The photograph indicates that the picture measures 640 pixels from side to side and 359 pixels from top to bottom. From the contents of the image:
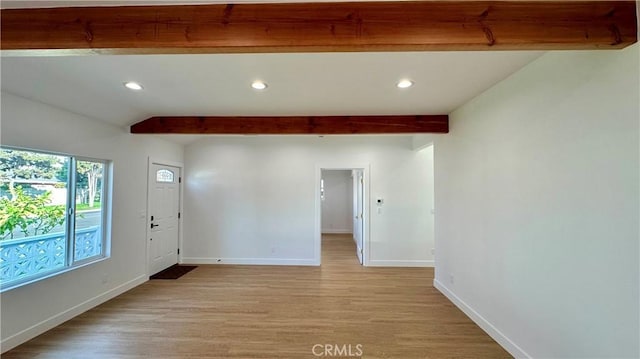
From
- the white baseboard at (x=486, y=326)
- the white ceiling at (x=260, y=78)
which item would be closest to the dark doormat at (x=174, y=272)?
the white ceiling at (x=260, y=78)

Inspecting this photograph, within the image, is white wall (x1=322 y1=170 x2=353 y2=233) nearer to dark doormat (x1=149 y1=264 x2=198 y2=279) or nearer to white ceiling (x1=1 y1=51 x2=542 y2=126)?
dark doormat (x1=149 y1=264 x2=198 y2=279)

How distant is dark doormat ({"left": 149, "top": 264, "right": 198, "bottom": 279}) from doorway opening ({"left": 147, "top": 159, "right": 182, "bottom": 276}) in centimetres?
8

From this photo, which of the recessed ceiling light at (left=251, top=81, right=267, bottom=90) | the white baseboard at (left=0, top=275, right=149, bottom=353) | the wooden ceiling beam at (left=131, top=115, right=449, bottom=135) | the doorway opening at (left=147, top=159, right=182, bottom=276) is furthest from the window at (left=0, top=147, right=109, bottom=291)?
the recessed ceiling light at (left=251, top=81, right=267, bottom=90)

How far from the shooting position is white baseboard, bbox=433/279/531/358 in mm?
2494

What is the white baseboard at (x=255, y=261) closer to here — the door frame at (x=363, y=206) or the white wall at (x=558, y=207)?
the door frame at (x=363, y=206)

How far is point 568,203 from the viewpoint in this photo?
6.45 feet

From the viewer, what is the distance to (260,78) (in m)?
2.64

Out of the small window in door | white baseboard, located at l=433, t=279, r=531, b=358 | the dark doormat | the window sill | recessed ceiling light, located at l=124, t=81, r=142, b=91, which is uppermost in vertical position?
recessed ceiling light, located at l=124, t=81, r=142, b=91

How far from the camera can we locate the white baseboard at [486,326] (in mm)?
2494

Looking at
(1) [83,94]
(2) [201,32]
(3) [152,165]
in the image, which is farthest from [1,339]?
(2) [201,32]

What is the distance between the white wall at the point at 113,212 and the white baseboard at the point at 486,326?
4.69 metres

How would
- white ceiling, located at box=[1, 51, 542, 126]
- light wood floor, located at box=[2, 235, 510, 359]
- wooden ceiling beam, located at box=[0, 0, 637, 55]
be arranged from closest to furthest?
wooden ceiling beam, located at box=[0, 0, 637, 55]
white ceiling, located at box=[1, 51, 542, 126]
light wood floor, located at box=[2, 235, 510, 359]

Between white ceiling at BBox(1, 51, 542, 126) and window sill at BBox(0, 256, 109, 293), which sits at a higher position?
white ceiling at BBox(1, 51, 542, 126)

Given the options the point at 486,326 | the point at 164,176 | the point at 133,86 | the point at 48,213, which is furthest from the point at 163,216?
the point at 486,326
